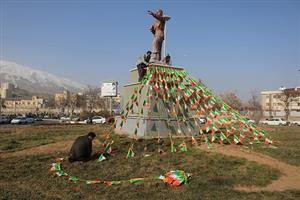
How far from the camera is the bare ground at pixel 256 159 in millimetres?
6617

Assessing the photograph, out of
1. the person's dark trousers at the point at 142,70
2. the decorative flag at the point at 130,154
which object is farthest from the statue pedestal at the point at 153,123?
the decorative flag at the point at 130,154

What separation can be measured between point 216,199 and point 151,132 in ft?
21.9

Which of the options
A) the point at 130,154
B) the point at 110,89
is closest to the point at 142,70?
the point at 130,154

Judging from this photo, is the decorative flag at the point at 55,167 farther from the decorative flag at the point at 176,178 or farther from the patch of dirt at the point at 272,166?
the patch of dirt at the point at 272,166

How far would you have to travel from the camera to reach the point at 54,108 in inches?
3706

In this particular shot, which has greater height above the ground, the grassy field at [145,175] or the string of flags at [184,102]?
the string of flags at [184,102]

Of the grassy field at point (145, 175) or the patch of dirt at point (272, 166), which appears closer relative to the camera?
the grassy field at point (145, 175)

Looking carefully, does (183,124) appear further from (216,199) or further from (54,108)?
(54,108)

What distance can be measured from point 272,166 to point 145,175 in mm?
3693

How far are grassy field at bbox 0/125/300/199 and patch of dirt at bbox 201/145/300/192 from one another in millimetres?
213

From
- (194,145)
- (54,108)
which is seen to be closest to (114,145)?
(194,145)

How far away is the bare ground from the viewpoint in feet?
21.7

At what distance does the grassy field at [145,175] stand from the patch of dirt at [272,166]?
21cm

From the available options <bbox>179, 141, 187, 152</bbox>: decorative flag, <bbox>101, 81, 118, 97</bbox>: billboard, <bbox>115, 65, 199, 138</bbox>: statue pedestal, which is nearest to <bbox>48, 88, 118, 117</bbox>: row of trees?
<bbox>101, 81, 118, 97</bbox>: billboard
